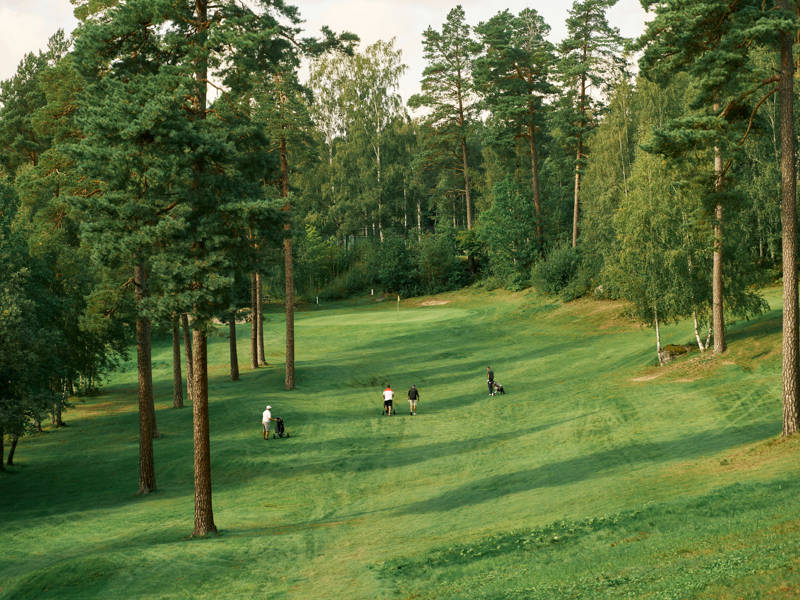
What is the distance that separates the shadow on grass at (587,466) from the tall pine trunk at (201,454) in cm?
551

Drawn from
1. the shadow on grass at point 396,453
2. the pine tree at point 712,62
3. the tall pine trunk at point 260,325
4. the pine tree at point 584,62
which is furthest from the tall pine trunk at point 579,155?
the pine tree at point 712,62

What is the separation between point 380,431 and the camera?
1241 inches

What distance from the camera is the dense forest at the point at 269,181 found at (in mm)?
18625

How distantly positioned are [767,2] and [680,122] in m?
4.21

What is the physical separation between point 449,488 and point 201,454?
24.7ft

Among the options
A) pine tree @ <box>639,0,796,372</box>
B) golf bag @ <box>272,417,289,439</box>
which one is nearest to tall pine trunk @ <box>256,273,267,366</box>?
golf bag @ <box>272,417,289,439</box>

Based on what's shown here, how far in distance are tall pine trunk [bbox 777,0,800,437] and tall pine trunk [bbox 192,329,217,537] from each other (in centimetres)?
1584

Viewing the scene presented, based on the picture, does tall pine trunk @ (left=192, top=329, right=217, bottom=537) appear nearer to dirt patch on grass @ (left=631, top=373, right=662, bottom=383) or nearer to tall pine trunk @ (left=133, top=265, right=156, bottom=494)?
tall pine trunk @ (left=133, top=265, right=156, bottom=494)

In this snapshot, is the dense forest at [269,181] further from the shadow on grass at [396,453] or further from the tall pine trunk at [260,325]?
the shadow on grass at [396,453]

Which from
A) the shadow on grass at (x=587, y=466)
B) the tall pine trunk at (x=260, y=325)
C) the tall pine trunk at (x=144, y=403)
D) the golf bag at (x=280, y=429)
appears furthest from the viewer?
the tall pine trunk at (x=260, y=325)

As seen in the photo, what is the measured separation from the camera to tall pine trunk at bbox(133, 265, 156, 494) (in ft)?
81.8

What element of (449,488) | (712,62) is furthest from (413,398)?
(712,62)

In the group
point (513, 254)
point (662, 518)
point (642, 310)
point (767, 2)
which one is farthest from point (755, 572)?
point (513, 254)

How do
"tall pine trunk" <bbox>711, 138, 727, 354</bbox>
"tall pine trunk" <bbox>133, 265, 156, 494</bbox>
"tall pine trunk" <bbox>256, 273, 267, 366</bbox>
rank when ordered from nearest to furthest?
Result: "tall pine trunk" <bbox>133, 265, 156, 494</bbox>, "tall pine trunk" <bbox>711, 138, 727, 354</bbox>, "tall pine trunk" <bbox>256, 273, 267, 366</bbox>
